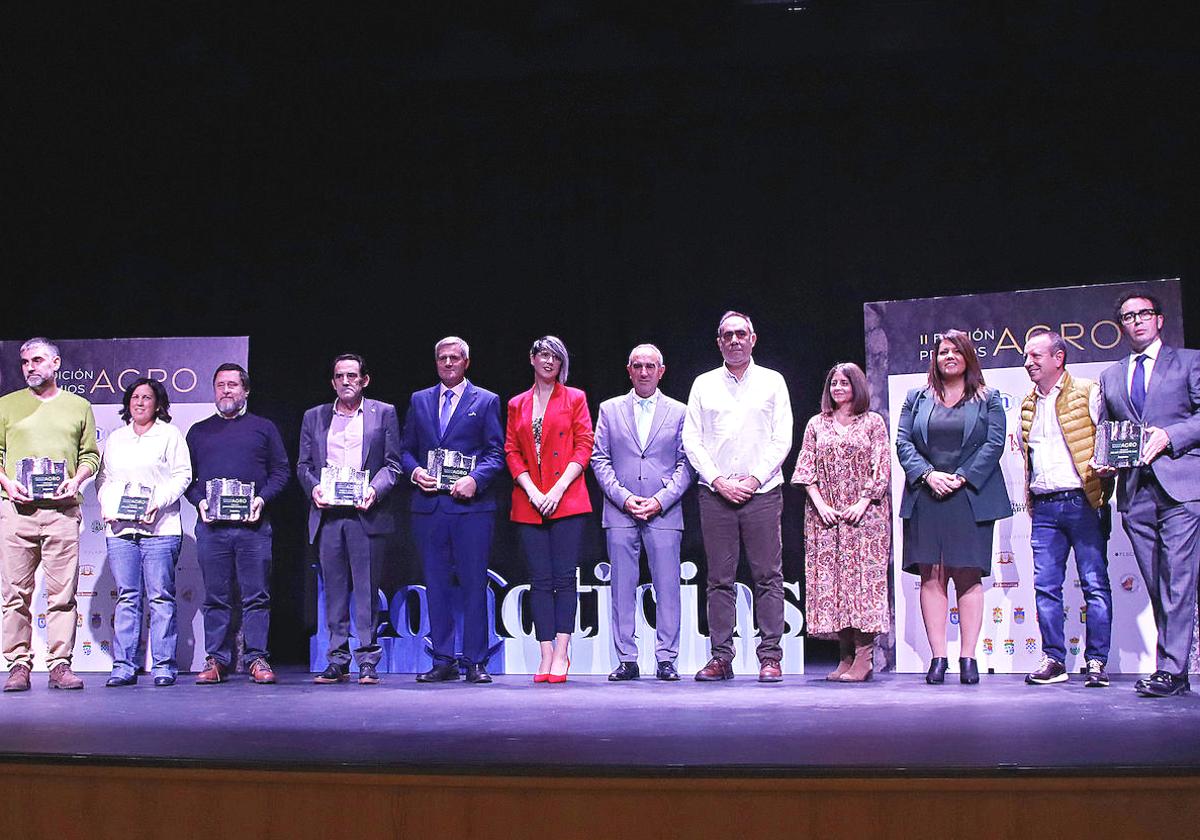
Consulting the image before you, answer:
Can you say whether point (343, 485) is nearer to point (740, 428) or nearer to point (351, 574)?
point (351, 574)

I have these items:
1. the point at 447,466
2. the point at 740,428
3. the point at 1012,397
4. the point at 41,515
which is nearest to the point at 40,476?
the point at 41,515

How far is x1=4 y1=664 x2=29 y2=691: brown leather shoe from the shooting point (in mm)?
4902

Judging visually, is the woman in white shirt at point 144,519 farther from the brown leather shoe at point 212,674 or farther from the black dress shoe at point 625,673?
the black dress shoe at point 625,673

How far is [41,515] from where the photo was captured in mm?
5164

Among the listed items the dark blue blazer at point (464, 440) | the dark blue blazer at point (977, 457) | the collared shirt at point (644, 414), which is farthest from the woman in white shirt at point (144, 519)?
the dark blue blazer at point (977, 457)

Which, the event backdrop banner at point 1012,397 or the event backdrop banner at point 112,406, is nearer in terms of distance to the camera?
the event backdrop banner at point 1012,397

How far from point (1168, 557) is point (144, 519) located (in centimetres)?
474

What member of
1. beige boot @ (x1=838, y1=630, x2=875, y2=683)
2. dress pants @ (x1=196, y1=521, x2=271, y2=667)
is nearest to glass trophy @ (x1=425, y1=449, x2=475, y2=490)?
dress pants @ (x1=196, y1=521, x2=271, y2=667)

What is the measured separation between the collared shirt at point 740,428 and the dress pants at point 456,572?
3.66 feet

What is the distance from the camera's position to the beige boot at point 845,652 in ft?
16.5

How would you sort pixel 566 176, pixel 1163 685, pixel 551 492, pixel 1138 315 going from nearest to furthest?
pixel 1163 685 → pixel 1138 315 → pixel 551 492 → pixel 566 176

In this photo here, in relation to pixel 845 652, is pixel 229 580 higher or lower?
higher

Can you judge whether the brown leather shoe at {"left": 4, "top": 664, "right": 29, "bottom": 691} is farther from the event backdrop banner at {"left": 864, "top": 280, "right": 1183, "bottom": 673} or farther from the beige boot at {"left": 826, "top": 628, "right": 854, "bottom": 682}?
the event backdrop banner at {"left": 864, "top": 280, "right": 1183, "bottom": 673}

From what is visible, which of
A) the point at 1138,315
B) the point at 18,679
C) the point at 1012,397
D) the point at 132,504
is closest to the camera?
the point at 1138,315
